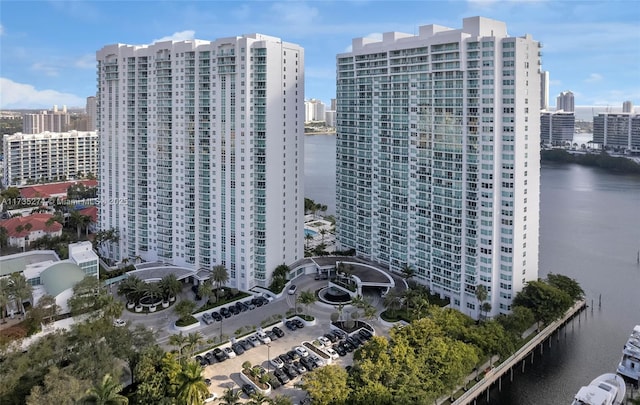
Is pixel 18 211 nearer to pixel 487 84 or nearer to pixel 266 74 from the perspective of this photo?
pixel 266 74

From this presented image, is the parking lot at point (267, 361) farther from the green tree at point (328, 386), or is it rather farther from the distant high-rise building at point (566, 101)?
the distant high-rise building at point (566, 101)

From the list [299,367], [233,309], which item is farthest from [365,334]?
[233,309]

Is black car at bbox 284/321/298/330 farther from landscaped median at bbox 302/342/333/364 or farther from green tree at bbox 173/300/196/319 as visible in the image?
green tree at bbox 173/300/196/319

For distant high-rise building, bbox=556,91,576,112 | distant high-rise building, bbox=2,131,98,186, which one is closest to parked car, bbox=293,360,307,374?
distant high-rise building, bbox=2,131,98,186

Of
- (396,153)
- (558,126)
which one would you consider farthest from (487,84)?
(558,126)

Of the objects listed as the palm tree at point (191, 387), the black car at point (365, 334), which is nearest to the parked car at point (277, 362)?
the palm tree at point (191, 387)

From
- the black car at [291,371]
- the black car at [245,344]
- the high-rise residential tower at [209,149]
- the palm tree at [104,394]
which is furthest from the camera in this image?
the high-rise residential tower at [209,149]

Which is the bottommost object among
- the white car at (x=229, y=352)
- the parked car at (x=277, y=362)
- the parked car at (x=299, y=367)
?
the parked car at (x=299, y=367)
